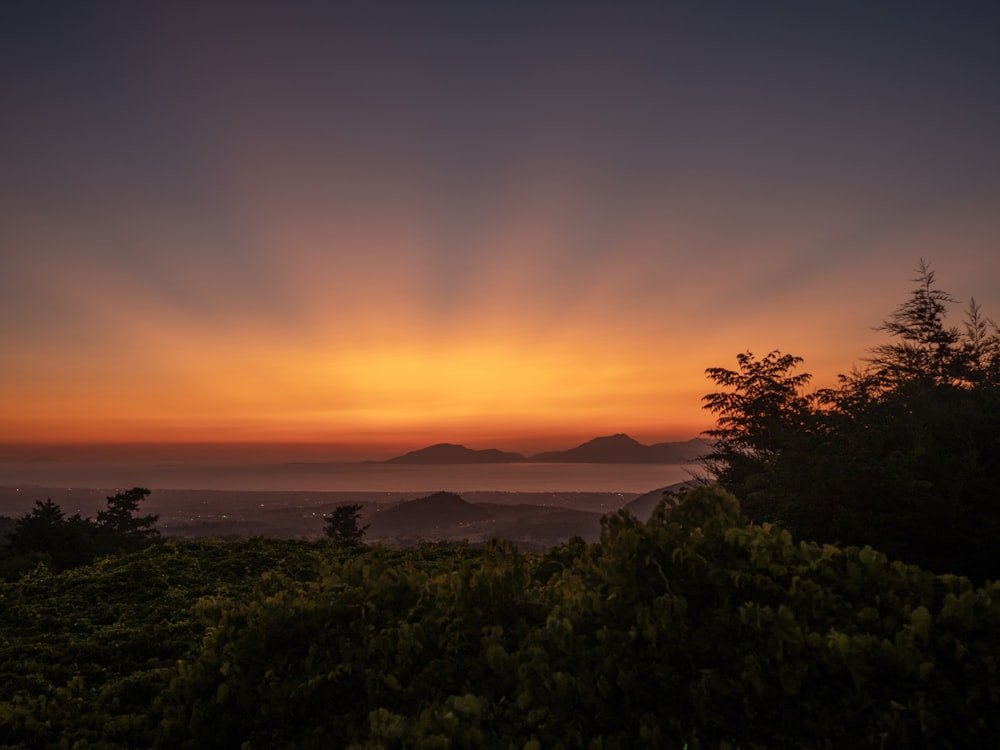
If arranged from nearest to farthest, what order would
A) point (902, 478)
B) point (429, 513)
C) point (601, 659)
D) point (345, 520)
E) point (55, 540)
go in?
point (601, 659) → point (902, 478) → point (55, 540) → point (345, 520) → point (429, 513)

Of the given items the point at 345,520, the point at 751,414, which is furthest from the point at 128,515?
the point at 751,414

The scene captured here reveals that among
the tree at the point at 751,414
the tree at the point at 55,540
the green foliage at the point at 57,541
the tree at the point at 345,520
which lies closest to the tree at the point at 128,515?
the green foliage at the point at 57,541

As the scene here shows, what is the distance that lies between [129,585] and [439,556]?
485 centimetres

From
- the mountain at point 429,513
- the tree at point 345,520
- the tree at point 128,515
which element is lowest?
the mountain at point 429,513

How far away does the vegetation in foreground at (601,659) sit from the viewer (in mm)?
3508

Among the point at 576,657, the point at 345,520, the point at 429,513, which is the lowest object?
the point at 429,513

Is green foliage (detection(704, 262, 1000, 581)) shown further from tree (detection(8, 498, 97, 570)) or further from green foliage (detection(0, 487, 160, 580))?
tree (detection(8, 498, 97, 570))

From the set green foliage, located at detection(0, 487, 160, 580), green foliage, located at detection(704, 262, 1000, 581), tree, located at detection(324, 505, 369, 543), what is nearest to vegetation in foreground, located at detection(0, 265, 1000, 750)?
green foliage, located at detection(704, 262, 1000, 581)

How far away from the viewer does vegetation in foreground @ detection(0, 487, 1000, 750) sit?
3.51m

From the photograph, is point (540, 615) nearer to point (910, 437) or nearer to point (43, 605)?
point (43, 605)

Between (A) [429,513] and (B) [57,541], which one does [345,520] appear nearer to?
(B) [57,541]

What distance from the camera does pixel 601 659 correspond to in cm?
386

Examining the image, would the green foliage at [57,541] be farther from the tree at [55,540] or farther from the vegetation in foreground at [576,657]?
the vegetation in foreground at [576,657]

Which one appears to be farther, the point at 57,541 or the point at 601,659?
the point at 57,541
